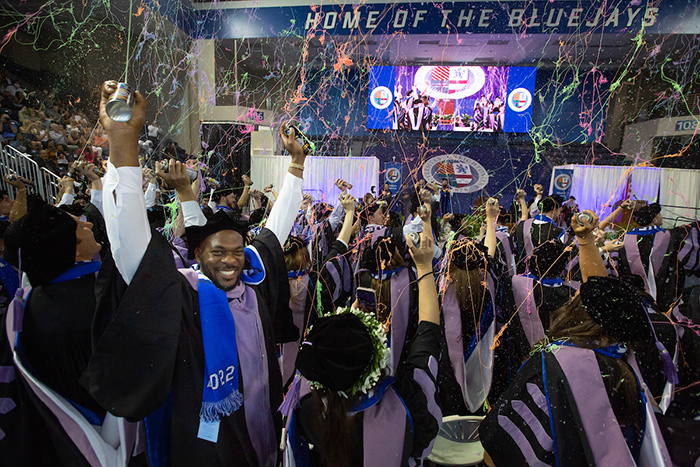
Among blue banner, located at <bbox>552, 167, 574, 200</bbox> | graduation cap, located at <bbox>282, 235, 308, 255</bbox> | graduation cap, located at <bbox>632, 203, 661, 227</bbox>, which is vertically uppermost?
blue banner, located at <bbox>552, 167, 574, 200</bbox>

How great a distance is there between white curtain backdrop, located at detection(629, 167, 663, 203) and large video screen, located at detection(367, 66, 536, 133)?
3.90 meters

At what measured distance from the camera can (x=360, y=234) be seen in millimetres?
4262

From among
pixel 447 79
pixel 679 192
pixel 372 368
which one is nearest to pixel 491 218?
pixel 372 368

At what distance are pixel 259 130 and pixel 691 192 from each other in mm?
14155

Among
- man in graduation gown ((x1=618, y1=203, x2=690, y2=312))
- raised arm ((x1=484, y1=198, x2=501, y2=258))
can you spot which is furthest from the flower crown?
man in graduation gown ((x1=618, y1=203, x2=690, y2=312))

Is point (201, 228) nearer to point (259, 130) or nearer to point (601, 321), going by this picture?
point (601, 321)

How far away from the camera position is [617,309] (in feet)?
4.37

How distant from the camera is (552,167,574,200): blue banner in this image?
11688mm

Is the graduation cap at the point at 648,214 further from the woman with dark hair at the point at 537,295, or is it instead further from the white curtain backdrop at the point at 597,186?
the white curtain backdrop at the point at 597,186

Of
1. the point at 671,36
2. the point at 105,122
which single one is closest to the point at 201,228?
the point at 105,122

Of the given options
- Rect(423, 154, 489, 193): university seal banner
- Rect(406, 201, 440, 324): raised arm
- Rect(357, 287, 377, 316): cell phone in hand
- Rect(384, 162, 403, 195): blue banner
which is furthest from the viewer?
Rect(423, 154, 489, 193): university seal banner

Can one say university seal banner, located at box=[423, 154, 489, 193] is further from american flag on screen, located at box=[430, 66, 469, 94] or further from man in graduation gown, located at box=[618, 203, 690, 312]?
man in graduation gown, located at box=[618, 203, 690, 312]

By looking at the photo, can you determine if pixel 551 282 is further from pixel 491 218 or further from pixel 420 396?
pixel 420 396

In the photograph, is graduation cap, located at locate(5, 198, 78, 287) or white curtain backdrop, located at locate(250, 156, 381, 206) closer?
graduation cap, located at locate(5, 198, 78, 287)
